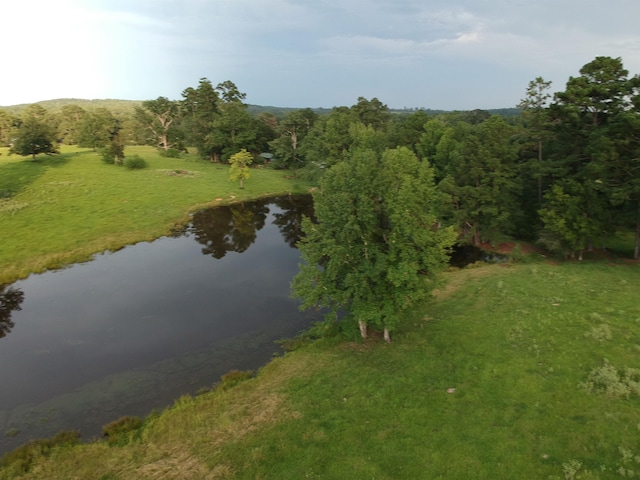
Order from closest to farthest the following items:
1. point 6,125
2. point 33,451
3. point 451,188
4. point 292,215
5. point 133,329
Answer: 1. point 33,451
2. point 133,329
3. point 451,188
4. point 292,215
5. point 6,125

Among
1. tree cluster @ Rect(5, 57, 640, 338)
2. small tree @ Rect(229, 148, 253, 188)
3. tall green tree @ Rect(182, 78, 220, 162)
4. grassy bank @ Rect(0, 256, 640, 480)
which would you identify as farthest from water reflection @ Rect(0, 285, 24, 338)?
tall green tree @ Rect(182, 78, 220, 162)

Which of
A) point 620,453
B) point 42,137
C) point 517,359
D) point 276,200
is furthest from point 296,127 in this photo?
point 620,453

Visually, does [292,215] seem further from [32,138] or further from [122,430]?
[32,138]

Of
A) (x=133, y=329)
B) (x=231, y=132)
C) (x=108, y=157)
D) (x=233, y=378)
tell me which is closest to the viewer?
(x=233, y=378)

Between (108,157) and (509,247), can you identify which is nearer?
(509,247)

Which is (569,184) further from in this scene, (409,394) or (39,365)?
(39,365)

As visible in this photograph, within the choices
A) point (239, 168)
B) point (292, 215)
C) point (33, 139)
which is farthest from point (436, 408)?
point (33, 139)
